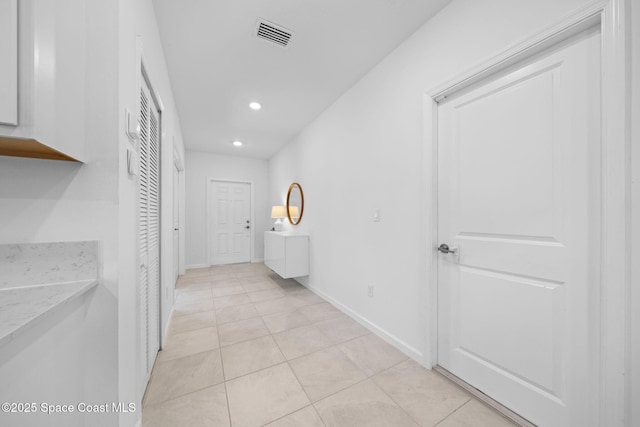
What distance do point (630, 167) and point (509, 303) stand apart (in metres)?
0.80

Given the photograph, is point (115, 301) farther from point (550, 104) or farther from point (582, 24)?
point (582, 24)

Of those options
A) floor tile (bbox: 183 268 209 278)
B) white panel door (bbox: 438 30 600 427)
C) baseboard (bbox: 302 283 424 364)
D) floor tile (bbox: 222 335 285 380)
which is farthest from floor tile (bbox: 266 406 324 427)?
floor tile (bbox: 183 268 209 278)

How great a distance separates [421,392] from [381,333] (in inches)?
24.5

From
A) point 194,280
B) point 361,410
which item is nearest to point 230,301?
point 194,280

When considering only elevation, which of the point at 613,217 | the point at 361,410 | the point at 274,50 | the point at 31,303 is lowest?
the point at 361,410

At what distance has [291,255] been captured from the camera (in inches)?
127

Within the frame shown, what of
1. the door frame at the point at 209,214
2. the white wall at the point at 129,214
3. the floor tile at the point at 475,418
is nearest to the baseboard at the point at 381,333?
the floor tile at the point at 475,418

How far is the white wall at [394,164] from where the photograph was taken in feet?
4.23

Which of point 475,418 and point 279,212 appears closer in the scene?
point 475,418

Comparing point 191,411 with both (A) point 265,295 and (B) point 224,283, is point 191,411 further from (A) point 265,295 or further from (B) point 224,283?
(B) point 224,283

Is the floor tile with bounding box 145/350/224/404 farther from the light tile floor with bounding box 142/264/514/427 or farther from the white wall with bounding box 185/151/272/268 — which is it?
the white wall with bounding box 185/151/272/268

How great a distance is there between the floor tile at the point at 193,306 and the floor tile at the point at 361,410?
1.87 meters

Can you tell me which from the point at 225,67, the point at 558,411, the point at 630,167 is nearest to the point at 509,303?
the point at 558,411

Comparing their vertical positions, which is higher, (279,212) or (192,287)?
(279,212)
